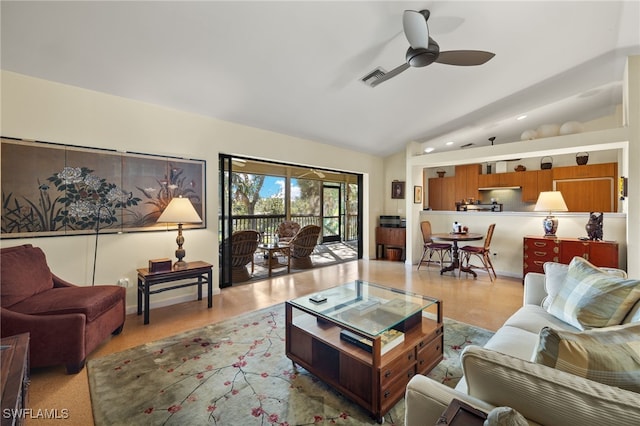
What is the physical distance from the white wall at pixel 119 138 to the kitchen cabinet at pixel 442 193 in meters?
5.06

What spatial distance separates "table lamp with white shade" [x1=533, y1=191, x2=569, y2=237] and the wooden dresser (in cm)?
18

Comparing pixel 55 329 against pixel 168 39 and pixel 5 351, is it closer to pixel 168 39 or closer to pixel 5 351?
pixel 5 351

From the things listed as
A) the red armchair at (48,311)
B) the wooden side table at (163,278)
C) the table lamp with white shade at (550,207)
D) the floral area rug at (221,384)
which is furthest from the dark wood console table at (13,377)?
the table lamp with white shade at (550,207)

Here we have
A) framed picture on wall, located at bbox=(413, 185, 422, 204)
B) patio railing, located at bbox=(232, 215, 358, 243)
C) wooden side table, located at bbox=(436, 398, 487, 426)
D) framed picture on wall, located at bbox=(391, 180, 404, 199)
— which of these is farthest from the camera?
patio railing, located at bbox=(232, 215, 358, 243)

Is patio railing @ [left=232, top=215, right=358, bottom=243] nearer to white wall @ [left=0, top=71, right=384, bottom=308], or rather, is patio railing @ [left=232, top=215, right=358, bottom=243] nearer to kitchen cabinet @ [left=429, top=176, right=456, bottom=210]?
white wall @ [left=0, top=71, right=384, bottom=308]

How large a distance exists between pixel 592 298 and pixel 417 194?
14.8 feet

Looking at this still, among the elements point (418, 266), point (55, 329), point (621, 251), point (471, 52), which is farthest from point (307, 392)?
point (621, 251)

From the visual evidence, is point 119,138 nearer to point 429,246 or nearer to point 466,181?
point 429,246

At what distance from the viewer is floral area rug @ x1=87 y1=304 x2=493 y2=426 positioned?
5.40 feet

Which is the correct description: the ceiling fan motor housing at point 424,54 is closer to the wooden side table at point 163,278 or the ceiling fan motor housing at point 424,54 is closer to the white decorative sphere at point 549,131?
the wooden side table at point 163,278

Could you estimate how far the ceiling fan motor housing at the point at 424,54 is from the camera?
2225mm

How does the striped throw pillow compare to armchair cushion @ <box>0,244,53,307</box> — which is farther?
armchair cushion @ <box>0,244,53,307</box>

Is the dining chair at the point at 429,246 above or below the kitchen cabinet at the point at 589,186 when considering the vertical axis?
below

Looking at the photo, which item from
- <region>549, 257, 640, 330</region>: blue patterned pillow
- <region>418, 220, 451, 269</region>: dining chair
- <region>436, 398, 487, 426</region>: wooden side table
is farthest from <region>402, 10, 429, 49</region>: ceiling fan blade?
<region>418, 220, 451, 269</region>: dining chair
